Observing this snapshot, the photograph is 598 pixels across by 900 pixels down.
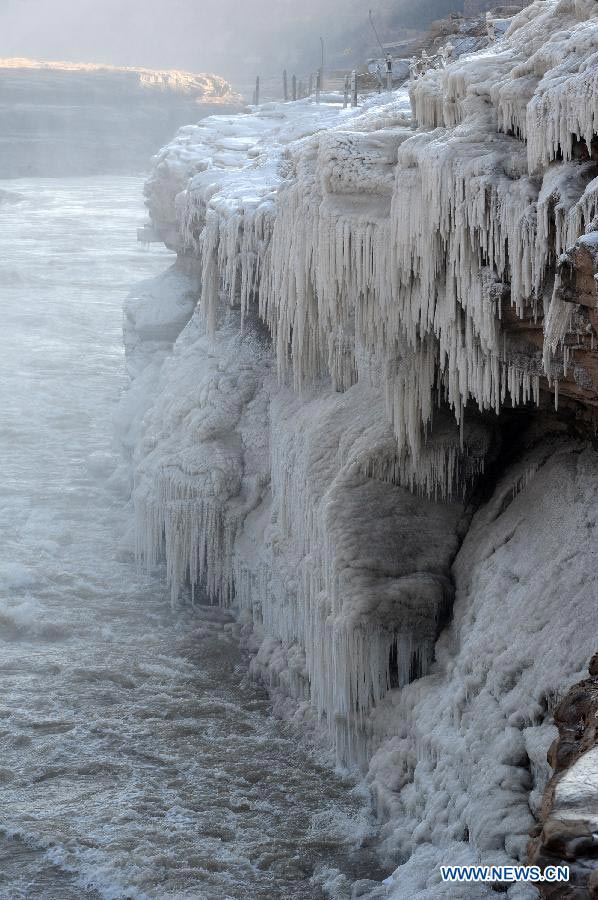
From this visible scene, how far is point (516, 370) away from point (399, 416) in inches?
52.6

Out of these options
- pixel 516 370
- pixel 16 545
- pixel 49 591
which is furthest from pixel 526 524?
pixel 16 545

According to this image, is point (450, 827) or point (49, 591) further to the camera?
point (49, 591)

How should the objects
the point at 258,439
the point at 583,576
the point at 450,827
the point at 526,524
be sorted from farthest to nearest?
the point at 258,439
the point at 526,524
the point at 583,576
the point at 450,827

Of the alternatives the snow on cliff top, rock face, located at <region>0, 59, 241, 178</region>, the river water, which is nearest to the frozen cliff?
the river water

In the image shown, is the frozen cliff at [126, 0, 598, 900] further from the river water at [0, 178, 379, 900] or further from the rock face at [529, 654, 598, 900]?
the rock face at [529, 654, 598, 900]

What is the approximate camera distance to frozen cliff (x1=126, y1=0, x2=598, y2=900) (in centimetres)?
641

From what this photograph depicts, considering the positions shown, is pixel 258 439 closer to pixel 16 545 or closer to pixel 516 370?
pixel 16 545

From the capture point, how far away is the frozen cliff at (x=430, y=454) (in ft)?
21.0

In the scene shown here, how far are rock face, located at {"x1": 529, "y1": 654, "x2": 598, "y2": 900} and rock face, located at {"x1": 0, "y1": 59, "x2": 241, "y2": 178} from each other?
207 ft

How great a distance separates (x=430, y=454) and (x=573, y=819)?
181 inches

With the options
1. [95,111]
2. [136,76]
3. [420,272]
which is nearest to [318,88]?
[420,272]

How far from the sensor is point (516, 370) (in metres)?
7.03

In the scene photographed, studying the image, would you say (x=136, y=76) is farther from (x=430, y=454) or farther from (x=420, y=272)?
(x=420, y=272)

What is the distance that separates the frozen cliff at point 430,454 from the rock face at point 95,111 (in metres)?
56.9
